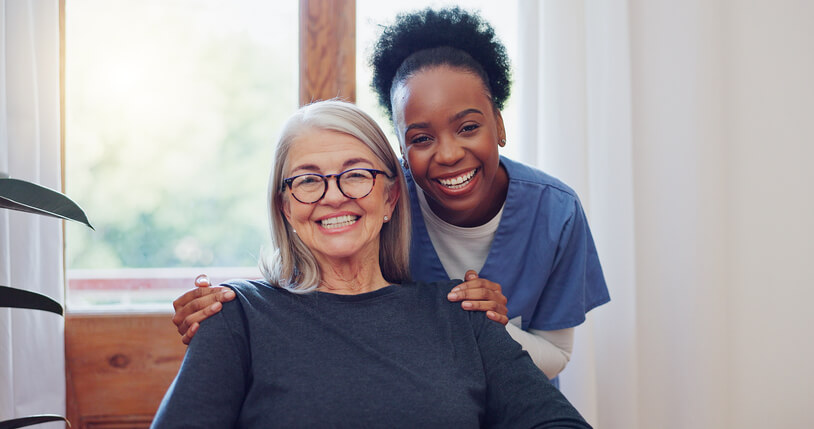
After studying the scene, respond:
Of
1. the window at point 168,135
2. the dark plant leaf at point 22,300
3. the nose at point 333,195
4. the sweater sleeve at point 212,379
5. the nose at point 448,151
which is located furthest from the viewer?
the window at point 168,135

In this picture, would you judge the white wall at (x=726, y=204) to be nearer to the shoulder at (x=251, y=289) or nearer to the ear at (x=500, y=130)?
the ear at (x=500, y=130)

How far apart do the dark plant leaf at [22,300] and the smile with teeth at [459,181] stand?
32.5 inches

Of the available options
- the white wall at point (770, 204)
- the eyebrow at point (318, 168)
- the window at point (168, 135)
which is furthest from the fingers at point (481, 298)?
the white wall at point (770, 204)

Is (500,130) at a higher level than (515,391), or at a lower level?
higher

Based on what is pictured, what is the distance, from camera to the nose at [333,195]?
1.28 meters

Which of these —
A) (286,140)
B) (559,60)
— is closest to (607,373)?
(559,60)

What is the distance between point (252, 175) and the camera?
2293 mm

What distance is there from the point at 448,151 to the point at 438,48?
0.29m

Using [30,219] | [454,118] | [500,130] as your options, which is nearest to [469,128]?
[454,118]

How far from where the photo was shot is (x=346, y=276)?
1369 millimetres

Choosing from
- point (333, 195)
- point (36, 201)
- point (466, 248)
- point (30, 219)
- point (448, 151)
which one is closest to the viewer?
point (36, 201)

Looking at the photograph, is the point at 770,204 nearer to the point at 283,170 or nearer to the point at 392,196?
the point at 392,196

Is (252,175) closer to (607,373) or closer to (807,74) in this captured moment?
(607,373)

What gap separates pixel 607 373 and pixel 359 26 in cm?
150
